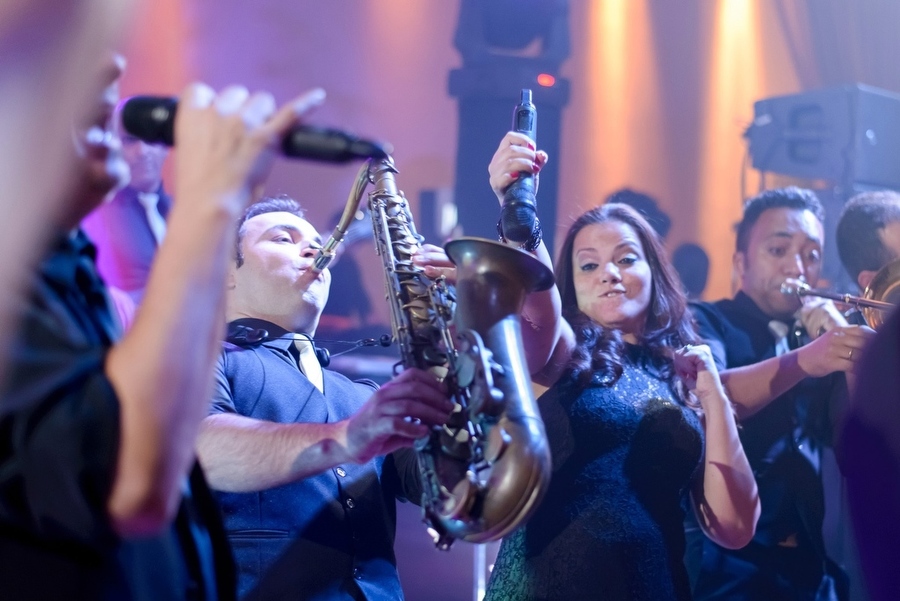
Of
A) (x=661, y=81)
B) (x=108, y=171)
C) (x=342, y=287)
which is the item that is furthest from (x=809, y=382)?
(x=661, y=81)

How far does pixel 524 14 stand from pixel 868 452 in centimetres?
428

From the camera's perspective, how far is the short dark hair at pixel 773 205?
12.0 feet

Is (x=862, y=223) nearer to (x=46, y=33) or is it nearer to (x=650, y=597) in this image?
(x=650, y=597)

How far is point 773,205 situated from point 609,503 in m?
2.07

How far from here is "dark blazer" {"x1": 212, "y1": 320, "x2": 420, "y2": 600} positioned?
6.47 ft

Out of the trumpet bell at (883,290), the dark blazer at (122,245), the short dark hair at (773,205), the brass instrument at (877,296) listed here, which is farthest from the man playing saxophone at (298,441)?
the short dark hair at (773,205)

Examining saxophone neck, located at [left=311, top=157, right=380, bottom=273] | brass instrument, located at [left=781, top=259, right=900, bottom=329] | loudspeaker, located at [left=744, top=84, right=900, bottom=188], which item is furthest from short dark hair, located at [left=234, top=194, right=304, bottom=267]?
loudspeaker, located at [left=744, top=84, right=900, bottom=188]

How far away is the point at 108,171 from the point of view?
A: 1026 mm

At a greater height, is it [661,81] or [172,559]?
[661,81]

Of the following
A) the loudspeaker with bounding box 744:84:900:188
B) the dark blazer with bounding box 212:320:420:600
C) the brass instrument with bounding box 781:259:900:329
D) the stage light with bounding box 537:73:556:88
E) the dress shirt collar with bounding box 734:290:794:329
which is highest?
the stage light with bounding box 537:73:556:88

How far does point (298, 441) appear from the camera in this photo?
1.88m

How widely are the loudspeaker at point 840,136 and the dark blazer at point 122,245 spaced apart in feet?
12.8

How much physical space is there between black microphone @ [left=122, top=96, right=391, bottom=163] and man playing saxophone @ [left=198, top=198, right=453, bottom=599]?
651 mm

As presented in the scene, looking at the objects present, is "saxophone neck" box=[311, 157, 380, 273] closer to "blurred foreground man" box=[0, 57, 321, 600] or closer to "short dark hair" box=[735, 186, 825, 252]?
"blurred foreground man" box=[0, 57, 321, 600]
